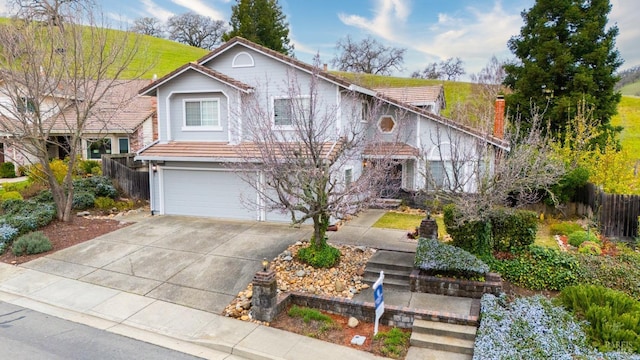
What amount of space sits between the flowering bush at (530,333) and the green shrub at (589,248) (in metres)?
4.02

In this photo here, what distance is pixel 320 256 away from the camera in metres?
10.8

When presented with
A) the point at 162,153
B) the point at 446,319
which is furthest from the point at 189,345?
the point at 162,153

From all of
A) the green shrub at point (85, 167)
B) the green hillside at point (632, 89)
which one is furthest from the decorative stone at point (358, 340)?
the green hillside at point (632, 89)

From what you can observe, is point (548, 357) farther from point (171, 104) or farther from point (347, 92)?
point (171, 104)

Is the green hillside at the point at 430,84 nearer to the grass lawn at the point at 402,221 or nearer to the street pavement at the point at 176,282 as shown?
the grass lawn at the point at 402,221

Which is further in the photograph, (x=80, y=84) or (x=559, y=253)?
(x=80, y=84)

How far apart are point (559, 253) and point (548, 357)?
422cm

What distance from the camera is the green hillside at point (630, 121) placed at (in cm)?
3466

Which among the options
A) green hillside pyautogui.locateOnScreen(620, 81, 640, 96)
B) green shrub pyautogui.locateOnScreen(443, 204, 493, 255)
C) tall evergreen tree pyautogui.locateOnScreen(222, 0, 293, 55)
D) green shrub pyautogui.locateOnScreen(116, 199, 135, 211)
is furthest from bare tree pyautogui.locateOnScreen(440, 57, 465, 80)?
green shrub pyautogui.locateOnScreen(443, 204, 493, 255)

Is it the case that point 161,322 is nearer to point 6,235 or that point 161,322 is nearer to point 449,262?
point 449,262

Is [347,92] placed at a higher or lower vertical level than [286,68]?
lower

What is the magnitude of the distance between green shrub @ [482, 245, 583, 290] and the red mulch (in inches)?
514

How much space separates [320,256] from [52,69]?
43.1ft

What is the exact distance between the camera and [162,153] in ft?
54.1
